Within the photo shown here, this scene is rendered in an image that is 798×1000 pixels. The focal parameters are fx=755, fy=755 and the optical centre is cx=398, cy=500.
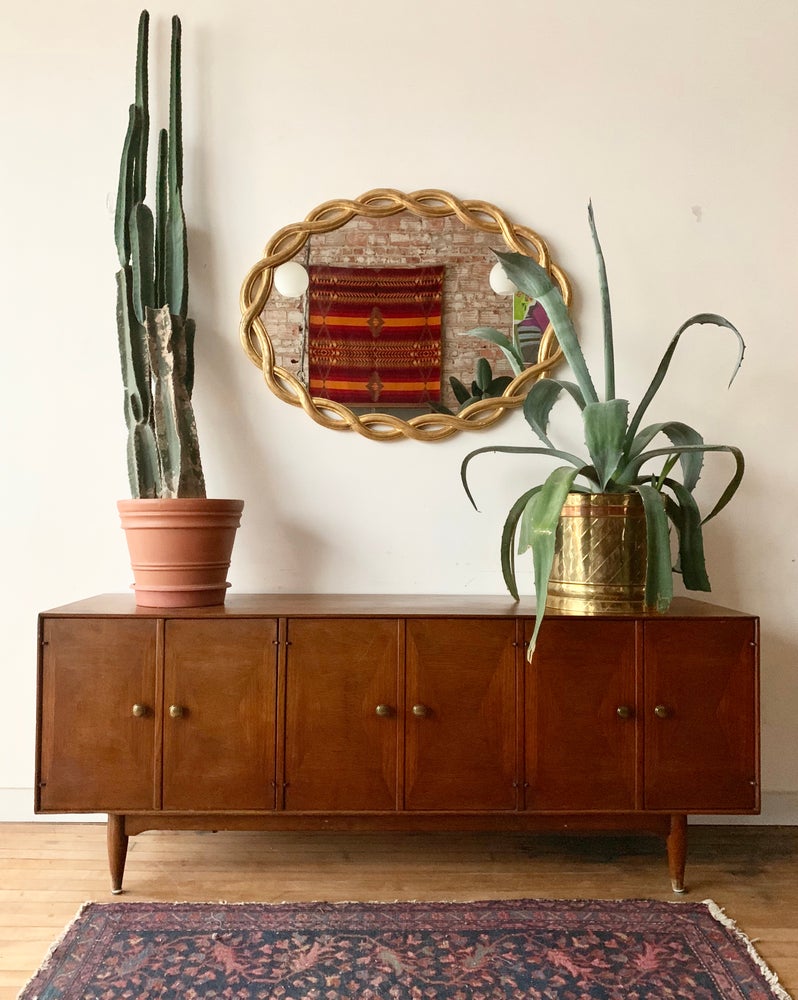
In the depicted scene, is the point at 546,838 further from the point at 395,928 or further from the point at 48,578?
the point at 48,578

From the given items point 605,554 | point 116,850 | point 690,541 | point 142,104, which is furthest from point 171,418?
point 690,541

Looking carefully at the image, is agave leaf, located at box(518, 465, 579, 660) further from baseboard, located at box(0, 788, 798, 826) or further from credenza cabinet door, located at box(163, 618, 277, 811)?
baseboard, located at box(0, 788, 798, 826)

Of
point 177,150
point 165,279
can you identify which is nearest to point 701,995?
point 165,279

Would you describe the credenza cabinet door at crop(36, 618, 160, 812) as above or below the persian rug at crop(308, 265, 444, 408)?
below

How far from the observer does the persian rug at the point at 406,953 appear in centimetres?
141

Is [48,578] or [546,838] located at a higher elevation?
[48,578]

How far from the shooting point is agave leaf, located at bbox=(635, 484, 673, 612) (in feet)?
5.58

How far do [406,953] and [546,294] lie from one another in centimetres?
151

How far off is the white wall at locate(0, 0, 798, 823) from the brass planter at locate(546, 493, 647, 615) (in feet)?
1.36

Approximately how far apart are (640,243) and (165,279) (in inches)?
55.5

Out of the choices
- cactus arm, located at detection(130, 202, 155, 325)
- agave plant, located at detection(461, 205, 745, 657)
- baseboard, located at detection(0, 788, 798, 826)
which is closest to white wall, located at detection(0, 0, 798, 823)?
baseboard, located at detection(0, 788, 798, 826)

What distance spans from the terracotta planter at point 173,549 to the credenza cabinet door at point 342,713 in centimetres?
30

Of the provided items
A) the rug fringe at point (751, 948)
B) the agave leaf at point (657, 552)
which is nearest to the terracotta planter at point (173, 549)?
the agave leaf at point (657, 552)

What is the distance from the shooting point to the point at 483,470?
7.41ft
